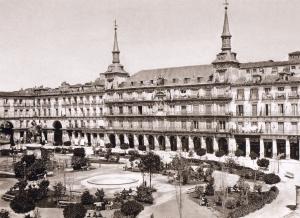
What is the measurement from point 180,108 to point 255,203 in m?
38.2

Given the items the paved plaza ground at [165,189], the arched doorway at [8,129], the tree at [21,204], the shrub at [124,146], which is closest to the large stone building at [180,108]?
the arched doorway at [8,129]

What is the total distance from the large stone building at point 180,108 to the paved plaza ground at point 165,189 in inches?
207

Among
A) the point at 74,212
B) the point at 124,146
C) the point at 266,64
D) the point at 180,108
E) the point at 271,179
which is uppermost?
the point at 266,64

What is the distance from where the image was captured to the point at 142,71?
85875mm

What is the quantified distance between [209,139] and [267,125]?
409 inches

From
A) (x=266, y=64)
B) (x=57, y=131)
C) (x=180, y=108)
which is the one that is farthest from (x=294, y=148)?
(x=57, y=131)

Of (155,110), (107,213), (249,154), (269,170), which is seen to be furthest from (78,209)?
(155,110)

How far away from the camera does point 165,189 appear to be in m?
45.5

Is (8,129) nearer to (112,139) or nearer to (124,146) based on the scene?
(112,139)

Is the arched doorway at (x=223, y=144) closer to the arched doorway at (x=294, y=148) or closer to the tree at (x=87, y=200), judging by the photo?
the arched doorway at (x=294, y=148)

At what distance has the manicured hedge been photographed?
34691 millimetres

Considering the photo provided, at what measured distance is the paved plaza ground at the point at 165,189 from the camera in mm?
36375

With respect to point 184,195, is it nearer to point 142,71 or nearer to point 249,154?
point 249,154

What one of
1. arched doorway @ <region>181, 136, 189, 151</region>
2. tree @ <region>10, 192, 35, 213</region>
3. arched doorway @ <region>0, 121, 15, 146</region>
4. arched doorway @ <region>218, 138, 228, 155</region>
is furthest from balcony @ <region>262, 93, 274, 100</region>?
arched doorway @ <region>0, 121, 15, 146</region>
